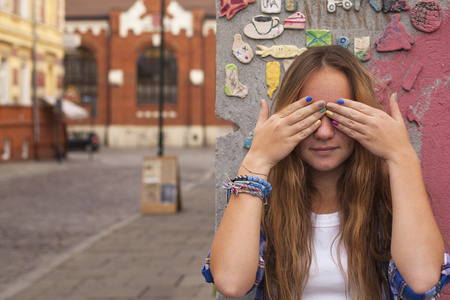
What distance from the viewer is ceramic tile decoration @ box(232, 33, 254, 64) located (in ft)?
7.86

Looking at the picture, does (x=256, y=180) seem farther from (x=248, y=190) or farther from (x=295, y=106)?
(x=295, y=106)

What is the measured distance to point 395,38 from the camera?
2330 millimetres

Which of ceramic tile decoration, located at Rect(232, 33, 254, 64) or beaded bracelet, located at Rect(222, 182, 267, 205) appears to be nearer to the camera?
beaded bracelet, located at Rect(222, 182, 267, 205)

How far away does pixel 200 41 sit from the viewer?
43.3 metres

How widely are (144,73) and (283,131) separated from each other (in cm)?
4277

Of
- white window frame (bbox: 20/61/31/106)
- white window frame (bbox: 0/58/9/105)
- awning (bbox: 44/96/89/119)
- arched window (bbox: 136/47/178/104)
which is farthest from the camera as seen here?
arched window (bbox: 136/47/178/104)

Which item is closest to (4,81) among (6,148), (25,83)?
(25,83)

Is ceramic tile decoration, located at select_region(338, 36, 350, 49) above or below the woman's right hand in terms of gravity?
above

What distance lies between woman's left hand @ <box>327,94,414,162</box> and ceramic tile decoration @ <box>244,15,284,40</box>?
2.53 ft

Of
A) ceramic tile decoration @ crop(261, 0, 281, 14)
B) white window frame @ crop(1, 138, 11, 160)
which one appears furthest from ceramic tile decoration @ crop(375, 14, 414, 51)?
white window frame @ crop(1, 138, 11, 160)

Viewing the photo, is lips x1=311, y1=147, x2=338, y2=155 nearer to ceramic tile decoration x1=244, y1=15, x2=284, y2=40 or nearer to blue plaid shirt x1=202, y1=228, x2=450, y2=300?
blue plaid shirt x1=202, y1=228, x2=450, y2=300

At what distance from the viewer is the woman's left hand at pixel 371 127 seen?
5.54ft

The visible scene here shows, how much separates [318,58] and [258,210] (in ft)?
1.65

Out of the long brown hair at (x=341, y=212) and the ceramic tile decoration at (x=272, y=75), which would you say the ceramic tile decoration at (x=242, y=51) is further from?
the long brown hair at (x=341, y=212)
